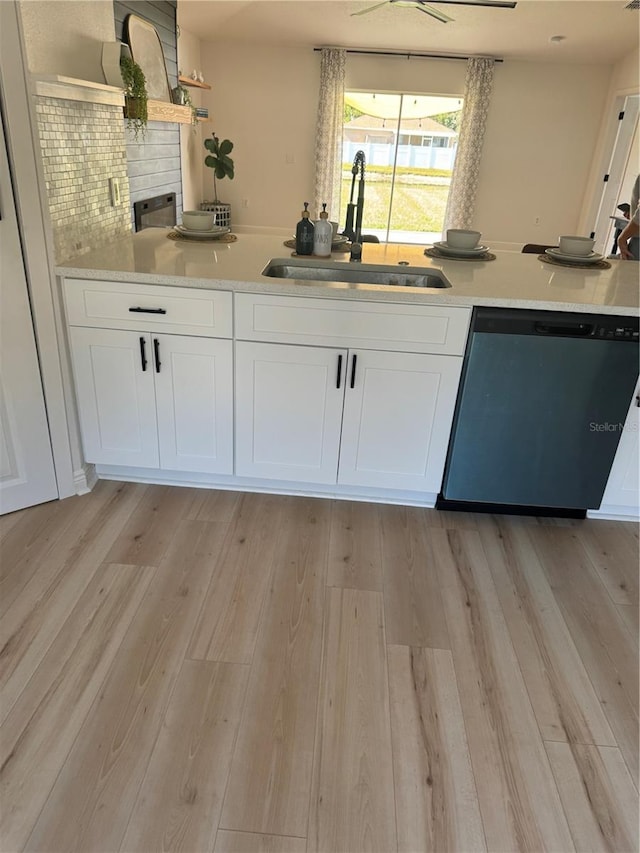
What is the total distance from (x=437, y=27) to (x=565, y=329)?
5599 millimetres

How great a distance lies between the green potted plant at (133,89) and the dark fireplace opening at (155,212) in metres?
0.95

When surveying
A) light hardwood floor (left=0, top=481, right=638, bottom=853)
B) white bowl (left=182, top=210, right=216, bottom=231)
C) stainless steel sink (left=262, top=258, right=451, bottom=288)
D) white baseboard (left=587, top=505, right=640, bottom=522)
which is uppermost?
white bowl (left=182, top=210, right=216, bottom=231)

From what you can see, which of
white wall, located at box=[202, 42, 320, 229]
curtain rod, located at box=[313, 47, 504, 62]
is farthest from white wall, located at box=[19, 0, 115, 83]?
curtain rod, located at box=[313, 47, 504, 62]

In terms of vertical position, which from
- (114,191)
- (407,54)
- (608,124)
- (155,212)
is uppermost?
(407,54)

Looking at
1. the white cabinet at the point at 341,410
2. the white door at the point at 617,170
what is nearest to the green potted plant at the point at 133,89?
the white cabinet at the point at 341,410

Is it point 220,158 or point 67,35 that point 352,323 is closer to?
point 67,35

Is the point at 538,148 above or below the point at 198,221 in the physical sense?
above

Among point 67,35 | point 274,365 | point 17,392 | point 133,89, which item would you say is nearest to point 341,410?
point 274,365

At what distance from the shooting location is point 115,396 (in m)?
2.20

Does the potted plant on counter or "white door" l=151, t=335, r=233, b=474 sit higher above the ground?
the potted plant on counter

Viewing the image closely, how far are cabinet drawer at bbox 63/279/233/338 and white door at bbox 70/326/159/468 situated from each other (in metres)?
0.05

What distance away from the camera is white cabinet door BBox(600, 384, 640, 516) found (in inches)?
83.7

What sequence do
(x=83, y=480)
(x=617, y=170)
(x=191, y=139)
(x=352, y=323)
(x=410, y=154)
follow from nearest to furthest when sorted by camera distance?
1. (x=352, y=323)
2. (x=83, y=480)
3. (x=617, y=170)
4. (x=191, y=139)
5. (x=410, y=154)

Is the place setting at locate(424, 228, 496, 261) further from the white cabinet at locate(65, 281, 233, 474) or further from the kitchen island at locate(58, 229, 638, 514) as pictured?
the white cabinet at locate(65, 281, 233, 474)
